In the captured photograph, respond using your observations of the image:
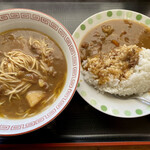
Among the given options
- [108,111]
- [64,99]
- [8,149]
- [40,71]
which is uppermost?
[40,71]

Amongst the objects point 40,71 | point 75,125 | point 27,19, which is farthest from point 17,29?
point 75,125

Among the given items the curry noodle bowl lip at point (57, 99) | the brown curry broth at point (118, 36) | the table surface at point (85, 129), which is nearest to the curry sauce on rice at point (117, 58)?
the brown curry broth at point (118, 36)

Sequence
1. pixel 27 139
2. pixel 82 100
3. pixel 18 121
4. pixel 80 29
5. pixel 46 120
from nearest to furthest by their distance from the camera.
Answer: pixel 46 120
pixel 18 121
pixel 27 139
pixel 82 100
pixel 80 29

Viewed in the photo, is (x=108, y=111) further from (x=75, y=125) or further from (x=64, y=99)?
(x=64, y=99)

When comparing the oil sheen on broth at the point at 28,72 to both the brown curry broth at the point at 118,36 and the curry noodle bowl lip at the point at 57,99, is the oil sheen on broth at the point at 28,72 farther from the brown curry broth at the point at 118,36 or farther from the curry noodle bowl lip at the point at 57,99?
the brown curry broth at the point at 118,36

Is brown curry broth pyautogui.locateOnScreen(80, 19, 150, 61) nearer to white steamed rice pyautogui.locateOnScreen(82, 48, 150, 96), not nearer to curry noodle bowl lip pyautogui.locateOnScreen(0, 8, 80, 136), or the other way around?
white steamed rice pyautogui.locateOnScreen(82, 48, 150, 96)

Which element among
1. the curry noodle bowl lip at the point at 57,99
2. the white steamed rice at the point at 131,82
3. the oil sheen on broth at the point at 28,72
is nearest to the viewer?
the curry noodle bowl lip at the point at 57,99

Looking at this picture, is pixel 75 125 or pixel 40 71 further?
pixel 75 125

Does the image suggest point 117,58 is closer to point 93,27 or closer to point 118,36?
point 118,36

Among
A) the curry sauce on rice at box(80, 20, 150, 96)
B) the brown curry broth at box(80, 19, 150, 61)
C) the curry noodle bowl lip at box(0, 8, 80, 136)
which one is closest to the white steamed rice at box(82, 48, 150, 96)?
the curry sauce on rice at box(80, 20, 150, 96)
